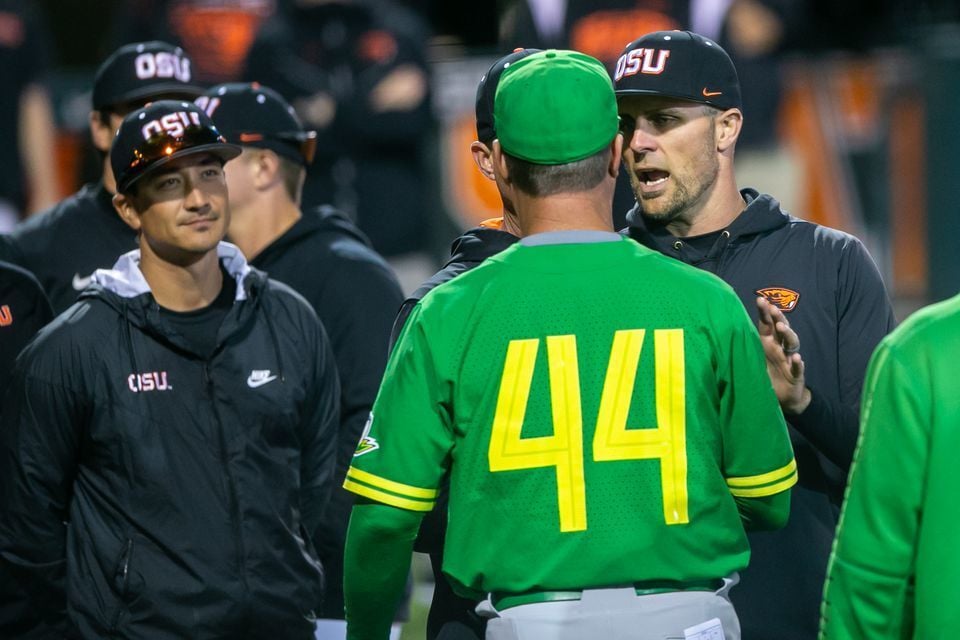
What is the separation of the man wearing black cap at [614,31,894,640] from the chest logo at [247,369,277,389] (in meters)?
0.97

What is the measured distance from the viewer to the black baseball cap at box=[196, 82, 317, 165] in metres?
5.12

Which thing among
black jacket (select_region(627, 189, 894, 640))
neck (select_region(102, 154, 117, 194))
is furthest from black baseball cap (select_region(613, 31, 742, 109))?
neck (select_region(102, 154, 117, 194))

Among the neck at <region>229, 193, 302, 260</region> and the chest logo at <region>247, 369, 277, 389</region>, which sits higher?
the neck at <region>229, 193, 302, 260</region>

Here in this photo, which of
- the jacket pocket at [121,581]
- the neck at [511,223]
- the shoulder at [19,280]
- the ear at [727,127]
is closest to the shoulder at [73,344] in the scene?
the jacket pocket at [121,581]

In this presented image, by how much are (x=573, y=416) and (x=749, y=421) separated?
36 centimetres

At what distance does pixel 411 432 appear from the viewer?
3.00m

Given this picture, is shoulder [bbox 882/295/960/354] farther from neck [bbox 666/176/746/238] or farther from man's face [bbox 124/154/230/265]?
man's face [bbox 124/154/230/265]

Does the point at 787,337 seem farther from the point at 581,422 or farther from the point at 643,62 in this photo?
the point at 643,62

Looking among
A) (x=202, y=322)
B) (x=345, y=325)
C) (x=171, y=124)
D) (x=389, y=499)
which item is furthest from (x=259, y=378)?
(x=389, y=499)

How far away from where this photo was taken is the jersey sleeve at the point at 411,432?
9.83ft

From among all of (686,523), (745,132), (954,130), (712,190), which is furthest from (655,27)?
(686,523)

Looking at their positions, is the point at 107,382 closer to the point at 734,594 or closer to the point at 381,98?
the point at 734,594

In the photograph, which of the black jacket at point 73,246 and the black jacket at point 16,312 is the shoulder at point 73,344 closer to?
the black jacket at point 16,312

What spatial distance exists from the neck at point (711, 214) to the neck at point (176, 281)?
1164 mm
